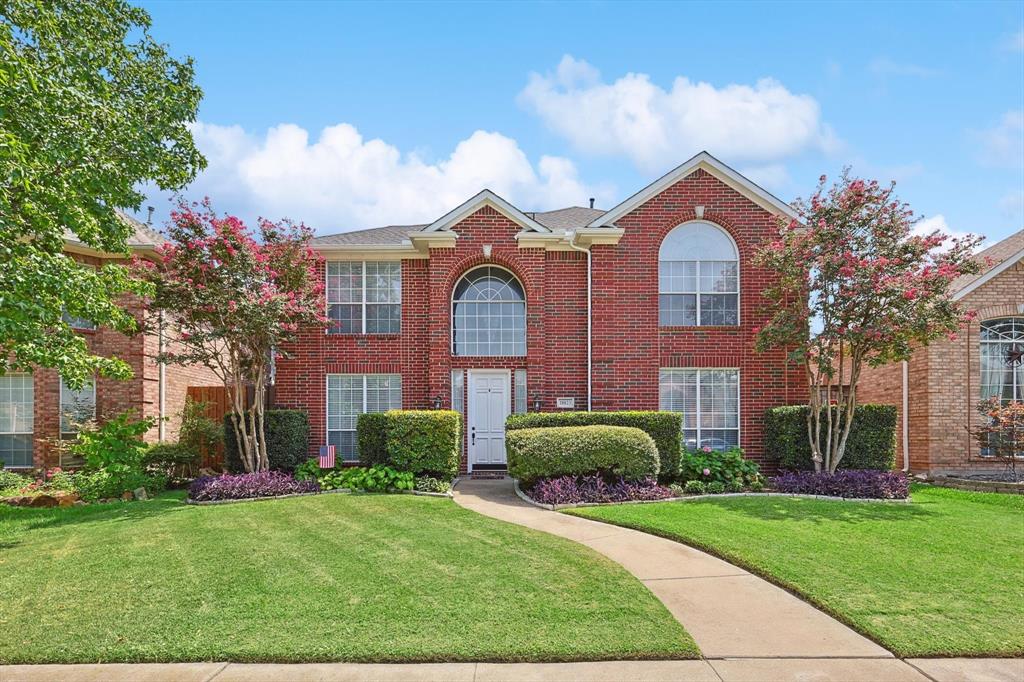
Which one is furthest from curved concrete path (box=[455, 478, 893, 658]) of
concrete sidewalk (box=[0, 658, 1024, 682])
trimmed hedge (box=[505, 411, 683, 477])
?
trimmed hedge (box=[505, 411, 683, 477])

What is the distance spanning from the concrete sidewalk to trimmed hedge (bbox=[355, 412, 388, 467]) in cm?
786

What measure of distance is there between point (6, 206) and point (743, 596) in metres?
8.64

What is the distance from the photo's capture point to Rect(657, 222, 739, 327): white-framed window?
14148 mm

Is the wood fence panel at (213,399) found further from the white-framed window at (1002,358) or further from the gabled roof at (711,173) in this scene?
the white-framed window at (1002,358)

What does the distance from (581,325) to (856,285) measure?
17.8ft

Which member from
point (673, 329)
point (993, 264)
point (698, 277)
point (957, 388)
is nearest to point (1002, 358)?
point (957, 388)

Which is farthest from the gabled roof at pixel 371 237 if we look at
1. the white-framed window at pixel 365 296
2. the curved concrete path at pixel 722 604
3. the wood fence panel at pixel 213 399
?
the curved concrete path at pixel 722 604

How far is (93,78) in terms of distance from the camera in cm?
1066

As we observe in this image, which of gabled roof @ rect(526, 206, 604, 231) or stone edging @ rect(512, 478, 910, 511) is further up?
gabled roof @ rect(526, 206, 604, 231)

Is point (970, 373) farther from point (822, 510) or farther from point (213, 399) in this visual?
point (213, 399)

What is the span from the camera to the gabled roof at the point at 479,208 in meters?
14.0

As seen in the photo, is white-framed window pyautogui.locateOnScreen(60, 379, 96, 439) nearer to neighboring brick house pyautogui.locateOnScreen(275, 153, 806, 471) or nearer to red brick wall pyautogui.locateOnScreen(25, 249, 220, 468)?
red brick wall pyautogui.locateOnScreen(25, 249, 220, 468)

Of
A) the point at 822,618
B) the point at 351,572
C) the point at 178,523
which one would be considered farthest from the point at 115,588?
the point at 822,618

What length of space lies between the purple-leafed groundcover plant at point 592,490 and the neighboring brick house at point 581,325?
3.05m
